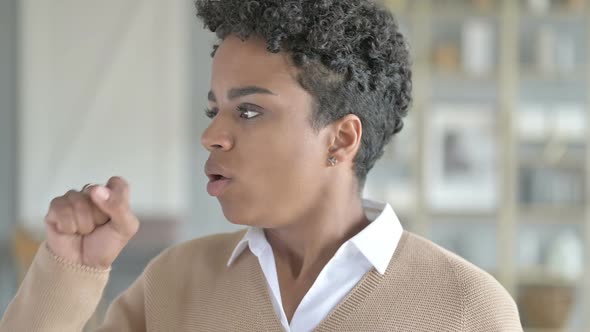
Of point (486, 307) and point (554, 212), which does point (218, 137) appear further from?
point (554, 212)

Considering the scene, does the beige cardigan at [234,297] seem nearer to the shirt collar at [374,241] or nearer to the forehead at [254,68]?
the shirt collar at [374,241]

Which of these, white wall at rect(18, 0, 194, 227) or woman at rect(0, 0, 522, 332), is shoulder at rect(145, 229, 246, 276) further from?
white wall at rect(18, 0, 194, 227)

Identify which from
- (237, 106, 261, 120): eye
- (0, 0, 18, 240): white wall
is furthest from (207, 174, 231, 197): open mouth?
(0, 0, 18, 240): white wall

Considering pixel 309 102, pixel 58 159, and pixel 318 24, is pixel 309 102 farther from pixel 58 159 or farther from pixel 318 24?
pixel 58 159

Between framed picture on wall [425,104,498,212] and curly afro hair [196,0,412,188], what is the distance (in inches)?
147

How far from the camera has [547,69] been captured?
5.04 metres

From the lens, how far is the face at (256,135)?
1.25 meters

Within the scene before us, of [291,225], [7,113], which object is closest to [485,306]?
[291,225]

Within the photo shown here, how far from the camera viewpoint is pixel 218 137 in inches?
48.7

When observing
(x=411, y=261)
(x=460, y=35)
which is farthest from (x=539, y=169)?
(x=411, y=261)

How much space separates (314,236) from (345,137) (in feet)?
0.57

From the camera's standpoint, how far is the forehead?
1256mm

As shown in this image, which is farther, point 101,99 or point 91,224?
point 101,99

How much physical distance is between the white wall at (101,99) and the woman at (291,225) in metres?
3.44
